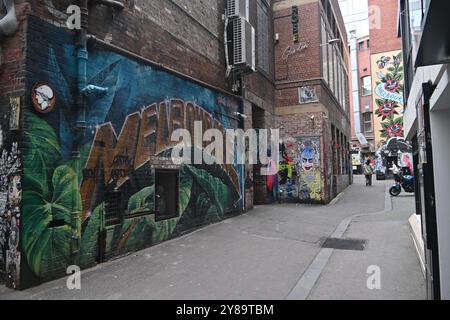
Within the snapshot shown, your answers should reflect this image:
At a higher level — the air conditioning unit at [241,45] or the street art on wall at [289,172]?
the air conditioning unit at [241,45]

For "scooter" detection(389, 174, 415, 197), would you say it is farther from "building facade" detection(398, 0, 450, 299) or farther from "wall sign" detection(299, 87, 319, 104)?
"building facade" detection(398, 0, 450, 299)

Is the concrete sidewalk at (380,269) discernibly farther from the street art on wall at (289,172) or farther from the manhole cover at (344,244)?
the street art on wall at (289,172)

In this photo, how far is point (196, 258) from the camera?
6512 millimetres

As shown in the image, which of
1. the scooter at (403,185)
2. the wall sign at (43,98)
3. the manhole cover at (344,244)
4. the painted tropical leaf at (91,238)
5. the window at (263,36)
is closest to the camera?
the wall sign at (43,98)

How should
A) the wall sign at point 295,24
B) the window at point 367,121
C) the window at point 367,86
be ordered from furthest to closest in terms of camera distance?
the window at point 367,121 → the window at point 367,86 → the wall sign at point 295,24

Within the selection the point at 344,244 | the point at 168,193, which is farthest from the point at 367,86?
the point at 168,193

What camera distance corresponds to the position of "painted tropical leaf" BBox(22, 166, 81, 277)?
4.89 metres

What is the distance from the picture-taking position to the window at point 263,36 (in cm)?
1411

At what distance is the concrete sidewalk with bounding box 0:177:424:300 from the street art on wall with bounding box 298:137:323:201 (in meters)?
4.96

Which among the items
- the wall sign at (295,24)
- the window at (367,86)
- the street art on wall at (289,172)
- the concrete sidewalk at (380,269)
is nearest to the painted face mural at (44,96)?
the concrete sidewalk at (380,269)

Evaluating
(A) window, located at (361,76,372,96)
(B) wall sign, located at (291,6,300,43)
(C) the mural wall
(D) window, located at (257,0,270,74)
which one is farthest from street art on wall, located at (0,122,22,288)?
(A) window, located at (361,76,372,96)

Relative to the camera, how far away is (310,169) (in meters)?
14.9

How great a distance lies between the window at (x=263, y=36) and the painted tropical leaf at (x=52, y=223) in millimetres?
10159

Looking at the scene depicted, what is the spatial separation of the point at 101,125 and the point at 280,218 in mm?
6681
